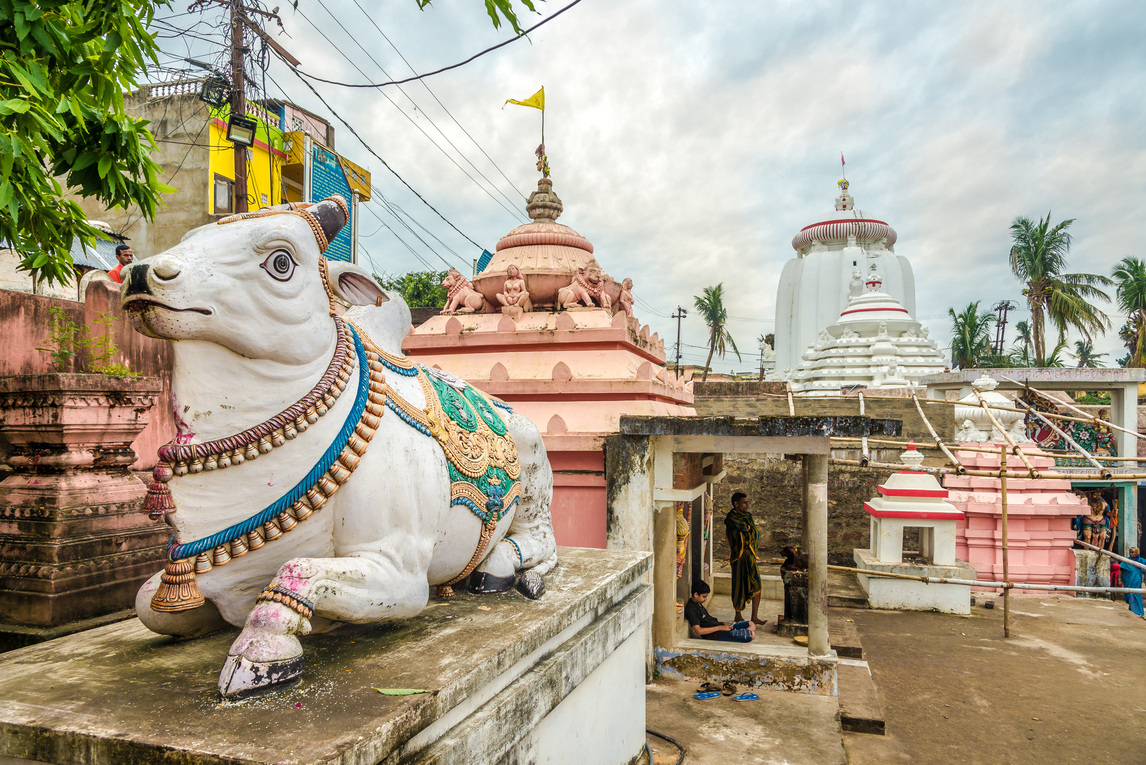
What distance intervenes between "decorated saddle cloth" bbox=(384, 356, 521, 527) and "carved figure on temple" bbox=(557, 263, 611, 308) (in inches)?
145

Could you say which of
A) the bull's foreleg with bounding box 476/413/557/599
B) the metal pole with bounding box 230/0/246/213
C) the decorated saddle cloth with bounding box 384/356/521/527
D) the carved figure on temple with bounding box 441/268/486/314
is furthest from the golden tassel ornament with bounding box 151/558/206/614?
the metal pole with bounding box 230/0/246/213

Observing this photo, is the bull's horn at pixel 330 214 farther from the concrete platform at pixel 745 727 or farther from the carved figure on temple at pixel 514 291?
the carved figure on temple at pixel 514 291

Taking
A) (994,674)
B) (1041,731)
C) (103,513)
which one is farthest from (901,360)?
(103,513)

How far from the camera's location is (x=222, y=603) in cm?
208

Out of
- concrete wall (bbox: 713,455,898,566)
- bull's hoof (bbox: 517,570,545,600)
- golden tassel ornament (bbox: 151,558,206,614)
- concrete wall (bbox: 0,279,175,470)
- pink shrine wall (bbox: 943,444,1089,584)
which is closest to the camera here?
golden tassel ornament (bbox: 151,558,206,614)

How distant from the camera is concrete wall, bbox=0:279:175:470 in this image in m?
4.29

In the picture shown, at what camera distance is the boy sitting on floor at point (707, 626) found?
6738mm

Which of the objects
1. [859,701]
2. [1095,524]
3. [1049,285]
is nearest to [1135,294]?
[1049,285]

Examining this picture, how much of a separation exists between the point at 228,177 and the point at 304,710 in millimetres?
17482

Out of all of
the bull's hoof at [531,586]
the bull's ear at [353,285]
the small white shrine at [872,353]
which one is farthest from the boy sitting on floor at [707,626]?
the small white shrine at [872,353]

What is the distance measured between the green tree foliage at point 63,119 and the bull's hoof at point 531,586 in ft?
7.77

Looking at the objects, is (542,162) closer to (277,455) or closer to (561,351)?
(561,351)

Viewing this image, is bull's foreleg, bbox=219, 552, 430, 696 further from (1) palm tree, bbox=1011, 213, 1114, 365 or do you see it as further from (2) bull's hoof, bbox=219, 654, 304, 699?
(1) palm tree, bbox=1011, 213, 1114, 365

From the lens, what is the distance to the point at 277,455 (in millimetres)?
1987
